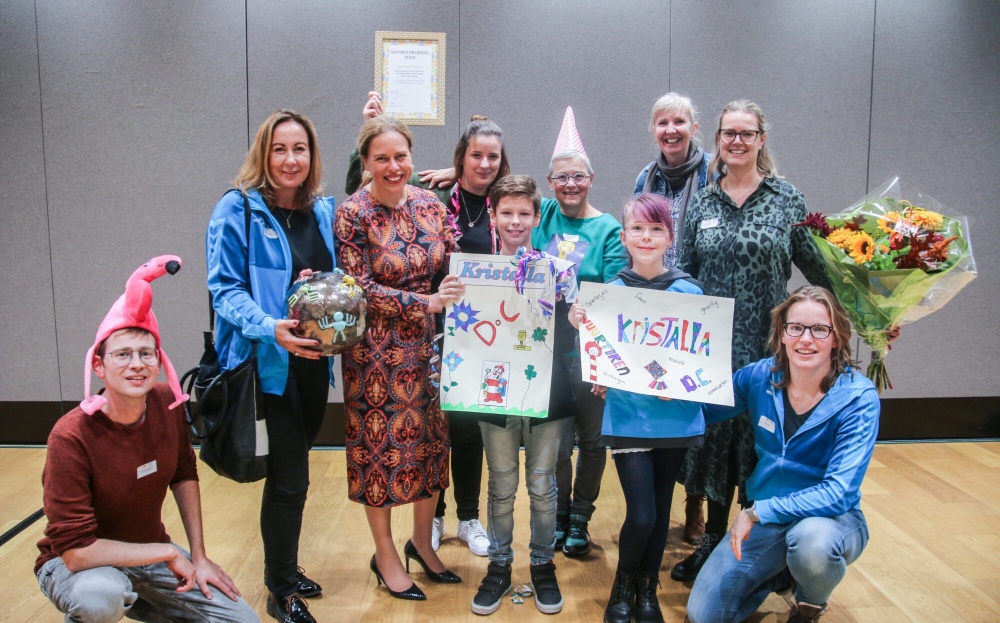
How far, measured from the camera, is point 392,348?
239cm

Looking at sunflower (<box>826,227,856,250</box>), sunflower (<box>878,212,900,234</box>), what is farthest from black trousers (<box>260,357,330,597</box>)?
sunflower (<box>878,212,900,234</box>)

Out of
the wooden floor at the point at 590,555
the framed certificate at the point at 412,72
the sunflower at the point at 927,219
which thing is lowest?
the wooden floor at the point at 590,555

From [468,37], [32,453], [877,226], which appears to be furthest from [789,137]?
[32,453]

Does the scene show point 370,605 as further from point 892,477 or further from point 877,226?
point 892,477

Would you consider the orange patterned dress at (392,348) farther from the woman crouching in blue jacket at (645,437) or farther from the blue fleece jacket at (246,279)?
the woman crouching in blue jacket at (645,437)

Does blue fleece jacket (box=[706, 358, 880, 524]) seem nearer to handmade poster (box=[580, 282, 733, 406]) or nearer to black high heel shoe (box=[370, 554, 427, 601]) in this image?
handmade poster (box=[580, 282, 733, 406])

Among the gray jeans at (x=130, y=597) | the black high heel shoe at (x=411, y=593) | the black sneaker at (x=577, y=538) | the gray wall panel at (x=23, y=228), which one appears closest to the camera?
the gray jeans at (x=130, y=597)

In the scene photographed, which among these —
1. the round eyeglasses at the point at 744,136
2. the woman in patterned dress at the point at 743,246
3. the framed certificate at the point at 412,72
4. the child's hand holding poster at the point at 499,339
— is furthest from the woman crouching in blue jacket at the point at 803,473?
the framed certificate at the point at 412,72

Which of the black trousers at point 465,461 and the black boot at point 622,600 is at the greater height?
the black trousers at point 465,461

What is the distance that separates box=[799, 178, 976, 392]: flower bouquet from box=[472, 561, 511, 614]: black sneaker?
1384 mm

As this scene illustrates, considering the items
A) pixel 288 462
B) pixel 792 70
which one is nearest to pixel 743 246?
pixel 288 462

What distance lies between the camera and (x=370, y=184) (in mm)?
2447

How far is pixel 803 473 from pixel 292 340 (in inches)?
61.9

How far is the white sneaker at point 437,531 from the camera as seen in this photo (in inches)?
117
